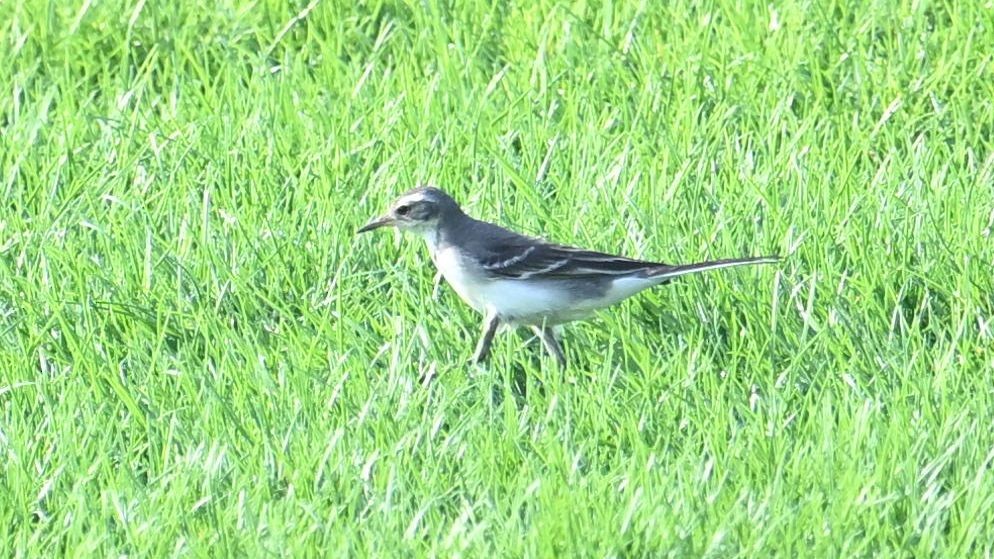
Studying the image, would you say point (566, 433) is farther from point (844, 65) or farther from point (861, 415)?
point (844, 65)

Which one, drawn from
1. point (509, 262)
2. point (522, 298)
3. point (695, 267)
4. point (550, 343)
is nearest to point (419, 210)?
point (509, 262)

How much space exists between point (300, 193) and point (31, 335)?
1.31 meters

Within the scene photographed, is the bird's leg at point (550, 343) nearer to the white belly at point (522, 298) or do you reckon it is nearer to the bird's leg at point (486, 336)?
the white belly at point (522, 298)

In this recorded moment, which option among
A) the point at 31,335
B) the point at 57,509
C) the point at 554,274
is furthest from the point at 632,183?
the point at 57,509

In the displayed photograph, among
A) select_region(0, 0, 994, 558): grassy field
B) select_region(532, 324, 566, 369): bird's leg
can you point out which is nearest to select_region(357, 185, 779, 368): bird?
select_region(532, 324, 566, 369): bird's leg

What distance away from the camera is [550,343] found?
608 centimetres

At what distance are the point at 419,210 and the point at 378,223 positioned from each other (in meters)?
0.15

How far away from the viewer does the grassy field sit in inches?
198

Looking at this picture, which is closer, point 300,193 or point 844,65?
point 300,193

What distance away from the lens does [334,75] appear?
8.09m

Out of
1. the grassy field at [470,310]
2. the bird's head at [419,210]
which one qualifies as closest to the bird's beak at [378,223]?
the bird's head at [419,210]

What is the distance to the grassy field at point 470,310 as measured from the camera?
5.03 metres

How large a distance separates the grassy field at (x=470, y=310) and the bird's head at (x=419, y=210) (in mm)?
255

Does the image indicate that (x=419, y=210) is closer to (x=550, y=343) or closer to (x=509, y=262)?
(x=509, y=262)
